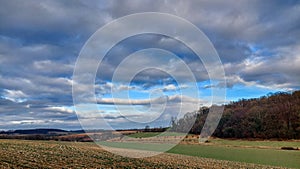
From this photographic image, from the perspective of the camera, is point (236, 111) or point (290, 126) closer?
point (290, 126)

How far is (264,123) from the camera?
12850cm

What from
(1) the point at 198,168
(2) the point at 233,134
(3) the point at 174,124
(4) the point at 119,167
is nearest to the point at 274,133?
(2) the point at 233,134

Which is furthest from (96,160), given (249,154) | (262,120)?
(262,120)

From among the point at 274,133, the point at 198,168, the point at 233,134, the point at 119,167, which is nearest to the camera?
the point at 119,167

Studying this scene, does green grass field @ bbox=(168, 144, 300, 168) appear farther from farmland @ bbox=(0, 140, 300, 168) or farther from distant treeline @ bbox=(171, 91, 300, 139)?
distant treeline @ bbox=(171, 91, 300, 139)

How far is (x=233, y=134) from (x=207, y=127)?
17595 mm

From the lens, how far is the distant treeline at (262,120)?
121 meters

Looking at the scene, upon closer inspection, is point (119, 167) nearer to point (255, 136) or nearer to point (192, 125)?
point (255, 136)

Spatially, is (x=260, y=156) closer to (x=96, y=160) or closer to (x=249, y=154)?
(x=249, y=154)

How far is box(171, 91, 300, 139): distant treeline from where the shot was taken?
12092 centimetres

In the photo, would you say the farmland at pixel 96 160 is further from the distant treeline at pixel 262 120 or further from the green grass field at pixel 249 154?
the distant treeline at pixel 262 120

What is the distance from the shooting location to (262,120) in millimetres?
131125

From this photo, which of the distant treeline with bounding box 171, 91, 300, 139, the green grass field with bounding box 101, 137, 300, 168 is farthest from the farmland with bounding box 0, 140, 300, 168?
the distant treeline with bounding box 171, 91, 300, 139

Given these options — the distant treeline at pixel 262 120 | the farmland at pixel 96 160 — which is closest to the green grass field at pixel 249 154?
the farmland at pixel 96 160
